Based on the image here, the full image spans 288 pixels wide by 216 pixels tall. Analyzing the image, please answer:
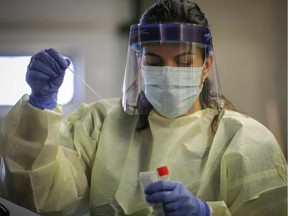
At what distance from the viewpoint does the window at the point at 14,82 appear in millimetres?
1493

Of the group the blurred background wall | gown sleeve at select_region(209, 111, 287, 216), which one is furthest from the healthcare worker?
the blurred background wall

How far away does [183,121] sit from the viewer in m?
1.07

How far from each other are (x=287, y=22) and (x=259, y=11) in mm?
118

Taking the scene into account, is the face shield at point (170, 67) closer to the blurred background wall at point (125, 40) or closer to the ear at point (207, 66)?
the ear at point (207, 66)

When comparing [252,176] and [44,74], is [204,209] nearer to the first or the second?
[252,176]

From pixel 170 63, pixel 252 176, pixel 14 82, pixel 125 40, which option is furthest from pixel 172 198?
pixel 125 40

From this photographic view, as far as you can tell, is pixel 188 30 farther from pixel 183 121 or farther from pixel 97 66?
pixel 97 66

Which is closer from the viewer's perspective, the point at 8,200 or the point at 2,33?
the point at 8,200

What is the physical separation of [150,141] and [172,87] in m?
0.19

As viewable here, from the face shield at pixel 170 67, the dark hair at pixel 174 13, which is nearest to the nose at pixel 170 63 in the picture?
the face shield at pixel 170 67

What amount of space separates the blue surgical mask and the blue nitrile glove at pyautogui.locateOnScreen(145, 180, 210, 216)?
27cm

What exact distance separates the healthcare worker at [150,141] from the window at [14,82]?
16.5 inches

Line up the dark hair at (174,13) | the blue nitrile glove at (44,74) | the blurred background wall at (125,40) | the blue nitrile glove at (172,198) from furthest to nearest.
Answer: the blurred background wall at (125,40) → the dark hair at (174,13) → the blue nitrile glove at (44,74) → the blue nitrile glove at (172,198)

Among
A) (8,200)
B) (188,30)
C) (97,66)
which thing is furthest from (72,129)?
(97,66)
